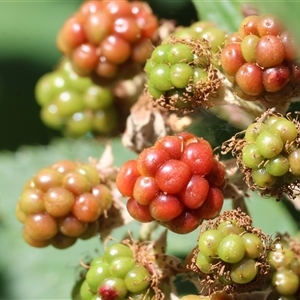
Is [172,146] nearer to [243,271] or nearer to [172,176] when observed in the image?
[172,176]

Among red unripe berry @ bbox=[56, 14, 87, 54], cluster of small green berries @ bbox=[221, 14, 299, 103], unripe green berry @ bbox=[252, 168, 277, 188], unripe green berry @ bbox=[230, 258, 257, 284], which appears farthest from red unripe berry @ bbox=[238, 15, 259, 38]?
red unripe berry @ bbox=[56, 14, 87, 54]

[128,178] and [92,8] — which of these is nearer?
[128,178]

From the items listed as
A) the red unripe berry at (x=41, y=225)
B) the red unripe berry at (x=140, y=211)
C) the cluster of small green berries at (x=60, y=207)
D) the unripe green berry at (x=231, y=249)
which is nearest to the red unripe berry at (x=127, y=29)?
the cluster of small green berries at (x=60, y=207)

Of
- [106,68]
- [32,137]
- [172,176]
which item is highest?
[172,176]

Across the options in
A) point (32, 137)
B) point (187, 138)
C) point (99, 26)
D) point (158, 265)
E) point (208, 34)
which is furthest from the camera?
point (32, 137)

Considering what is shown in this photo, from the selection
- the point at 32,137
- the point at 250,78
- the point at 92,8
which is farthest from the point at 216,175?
the point at 32,137

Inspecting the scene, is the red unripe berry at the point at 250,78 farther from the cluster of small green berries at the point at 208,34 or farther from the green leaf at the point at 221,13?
the green leaf at the point at 221,13
